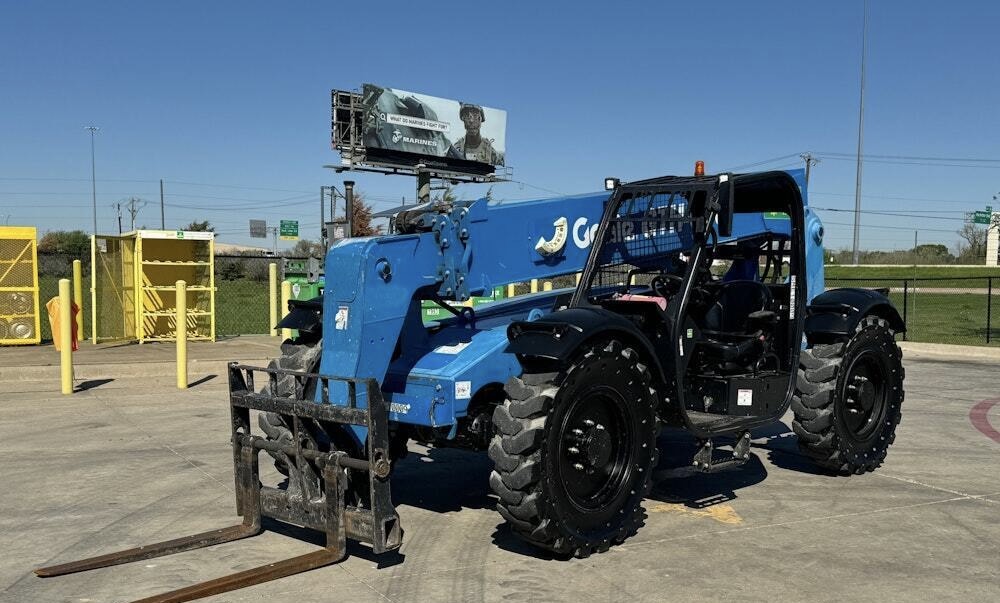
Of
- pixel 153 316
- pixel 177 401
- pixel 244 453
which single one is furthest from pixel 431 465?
pixel 153 316

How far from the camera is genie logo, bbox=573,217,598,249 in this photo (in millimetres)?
6676

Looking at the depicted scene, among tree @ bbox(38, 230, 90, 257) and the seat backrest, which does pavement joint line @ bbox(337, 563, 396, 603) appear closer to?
the seat backrest

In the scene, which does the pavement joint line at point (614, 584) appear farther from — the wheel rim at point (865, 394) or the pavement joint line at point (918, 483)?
the pavement joint line at point (918, 483)

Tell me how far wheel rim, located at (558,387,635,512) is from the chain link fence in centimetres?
1073

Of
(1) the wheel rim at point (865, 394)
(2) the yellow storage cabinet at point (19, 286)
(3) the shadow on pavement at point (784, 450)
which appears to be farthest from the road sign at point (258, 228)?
(1) the wheel rim at point (865, 394)

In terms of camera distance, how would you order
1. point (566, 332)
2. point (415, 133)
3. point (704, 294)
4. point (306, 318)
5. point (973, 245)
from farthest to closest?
1. point (973, 245)
2. point (415, 133)
3. point (704, 294)
4. point (306, 318)
5. point (566, 332)

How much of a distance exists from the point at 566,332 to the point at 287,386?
200 centimetres

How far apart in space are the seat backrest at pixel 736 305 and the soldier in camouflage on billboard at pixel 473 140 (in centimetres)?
4639

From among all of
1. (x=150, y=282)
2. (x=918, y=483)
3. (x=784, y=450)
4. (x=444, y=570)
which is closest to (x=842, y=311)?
(x=918, y=483)

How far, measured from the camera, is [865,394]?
26.2 ft

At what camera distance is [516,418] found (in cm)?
527

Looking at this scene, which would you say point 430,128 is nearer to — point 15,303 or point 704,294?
point 15,303

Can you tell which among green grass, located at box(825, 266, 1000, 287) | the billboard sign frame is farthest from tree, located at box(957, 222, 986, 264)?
the billboard sign frame

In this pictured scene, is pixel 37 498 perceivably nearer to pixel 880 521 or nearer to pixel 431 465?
pixel 431 465
